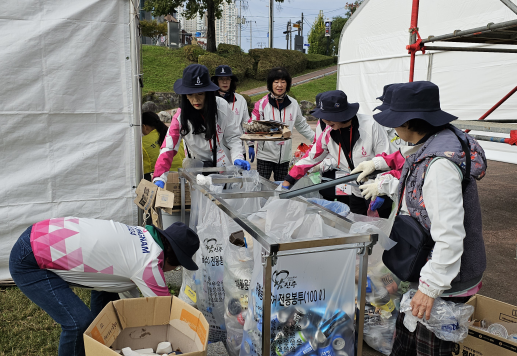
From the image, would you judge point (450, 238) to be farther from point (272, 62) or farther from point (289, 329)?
point (272, 62)

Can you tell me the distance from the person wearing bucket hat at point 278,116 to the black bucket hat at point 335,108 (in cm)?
156

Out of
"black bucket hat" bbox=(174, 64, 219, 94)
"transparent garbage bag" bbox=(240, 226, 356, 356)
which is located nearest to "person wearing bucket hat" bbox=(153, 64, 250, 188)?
"black bucket hat" bbox=(174, 64, 219, 94)

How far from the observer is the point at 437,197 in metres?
1.50

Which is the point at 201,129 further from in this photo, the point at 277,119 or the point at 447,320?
the point at 447,320

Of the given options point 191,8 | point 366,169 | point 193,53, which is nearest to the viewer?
point 366,169

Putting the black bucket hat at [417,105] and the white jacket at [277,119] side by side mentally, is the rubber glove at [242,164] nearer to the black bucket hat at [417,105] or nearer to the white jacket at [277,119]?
the white jacket at [277,119]

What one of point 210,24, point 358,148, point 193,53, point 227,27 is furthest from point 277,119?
point 227,27

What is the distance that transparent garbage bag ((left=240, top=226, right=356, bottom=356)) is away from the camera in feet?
5.38

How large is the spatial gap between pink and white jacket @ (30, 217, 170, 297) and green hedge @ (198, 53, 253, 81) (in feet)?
70.4

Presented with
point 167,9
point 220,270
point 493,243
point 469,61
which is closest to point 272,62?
point 167,9

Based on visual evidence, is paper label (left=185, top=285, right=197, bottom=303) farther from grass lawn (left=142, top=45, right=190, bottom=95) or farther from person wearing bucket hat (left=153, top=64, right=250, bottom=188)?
grass lawn (left=142, top=45, right=190, bottom=95)

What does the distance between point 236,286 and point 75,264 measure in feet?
2.57

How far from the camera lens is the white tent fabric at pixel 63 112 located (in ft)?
10.6

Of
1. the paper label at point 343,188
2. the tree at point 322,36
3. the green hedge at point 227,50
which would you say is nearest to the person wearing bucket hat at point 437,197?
the paper label at point 343,188
